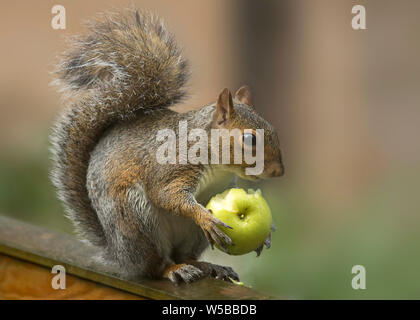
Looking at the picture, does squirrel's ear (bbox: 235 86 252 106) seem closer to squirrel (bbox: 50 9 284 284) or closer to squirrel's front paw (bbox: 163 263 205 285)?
squirrel (bbox: 50 9 284 284)

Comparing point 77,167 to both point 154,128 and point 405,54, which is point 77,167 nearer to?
point 154,128

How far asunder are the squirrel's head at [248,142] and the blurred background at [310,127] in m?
1.01

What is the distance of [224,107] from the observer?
60.4 inches

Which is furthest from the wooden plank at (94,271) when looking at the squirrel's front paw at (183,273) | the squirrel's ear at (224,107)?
→ the squirrel's ear at (224,107)

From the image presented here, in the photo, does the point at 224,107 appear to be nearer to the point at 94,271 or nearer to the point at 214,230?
the point at 214,230

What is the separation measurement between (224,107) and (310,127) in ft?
8.40

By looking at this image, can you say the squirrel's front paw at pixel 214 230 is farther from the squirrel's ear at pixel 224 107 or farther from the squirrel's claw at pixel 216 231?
the squirrel's ear at pixel 224 107

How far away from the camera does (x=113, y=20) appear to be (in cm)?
177

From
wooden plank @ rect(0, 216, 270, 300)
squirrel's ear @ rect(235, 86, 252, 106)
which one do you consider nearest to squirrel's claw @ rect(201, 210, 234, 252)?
wooden plank @ rect(0, 216, 270, 300)

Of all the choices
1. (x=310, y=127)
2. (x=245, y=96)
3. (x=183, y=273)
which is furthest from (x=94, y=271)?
(x=310, y=127)

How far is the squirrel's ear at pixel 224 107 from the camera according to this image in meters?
1.52

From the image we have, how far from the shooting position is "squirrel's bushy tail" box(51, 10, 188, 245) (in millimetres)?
1673

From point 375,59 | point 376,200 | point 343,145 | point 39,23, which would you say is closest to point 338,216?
point 376,200

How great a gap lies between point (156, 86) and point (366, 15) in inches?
101
